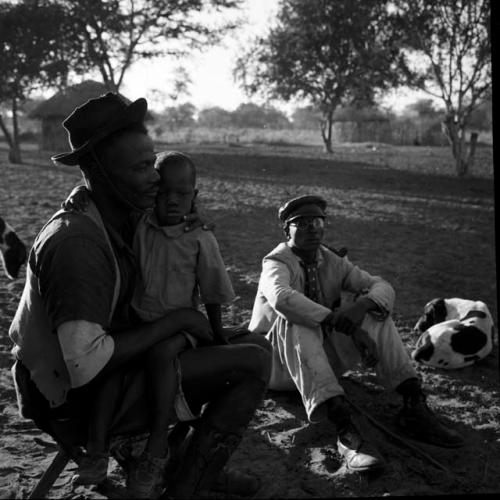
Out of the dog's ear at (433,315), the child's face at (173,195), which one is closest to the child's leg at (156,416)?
the child's face at (173,195)

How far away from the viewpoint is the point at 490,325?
4715 mm

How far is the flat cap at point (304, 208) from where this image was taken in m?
3.71

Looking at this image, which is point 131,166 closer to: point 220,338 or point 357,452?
point 220,338

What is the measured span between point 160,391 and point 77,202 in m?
0.74

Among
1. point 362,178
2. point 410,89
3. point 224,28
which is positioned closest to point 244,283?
point 362,178

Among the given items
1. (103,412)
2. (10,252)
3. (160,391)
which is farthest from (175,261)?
(10,252)

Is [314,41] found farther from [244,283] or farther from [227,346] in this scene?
[227,346]

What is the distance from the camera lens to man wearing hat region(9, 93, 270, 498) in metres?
2.22

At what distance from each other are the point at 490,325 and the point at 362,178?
1185 cm

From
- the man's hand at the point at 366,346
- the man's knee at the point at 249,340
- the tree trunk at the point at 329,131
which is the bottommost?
the man's hand at the point at 366,346

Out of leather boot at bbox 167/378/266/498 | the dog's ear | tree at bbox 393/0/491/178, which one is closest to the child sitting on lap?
leather boot at bbox 167/378/266/498

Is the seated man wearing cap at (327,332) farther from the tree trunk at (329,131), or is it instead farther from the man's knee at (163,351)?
the tree trunk at (329,131)

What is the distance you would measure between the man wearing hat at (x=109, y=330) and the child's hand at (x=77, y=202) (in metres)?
0.02

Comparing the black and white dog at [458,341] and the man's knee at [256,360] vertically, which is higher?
the man's knee at [256,360]
